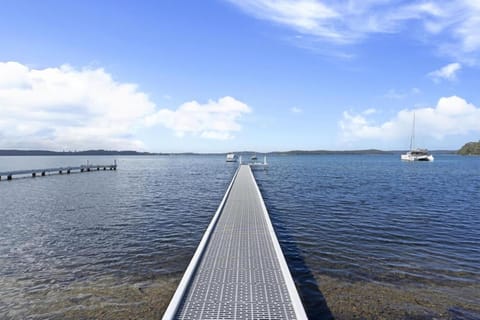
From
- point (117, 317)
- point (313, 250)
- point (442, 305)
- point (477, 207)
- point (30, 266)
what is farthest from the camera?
point (477, 207)

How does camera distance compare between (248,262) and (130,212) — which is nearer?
(248,262)

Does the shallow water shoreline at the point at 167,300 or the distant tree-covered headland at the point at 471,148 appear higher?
the distant tree-covered headland at the point at 471,148

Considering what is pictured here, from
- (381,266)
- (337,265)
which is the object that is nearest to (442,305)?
(381,266)

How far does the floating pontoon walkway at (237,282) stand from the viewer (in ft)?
15.4

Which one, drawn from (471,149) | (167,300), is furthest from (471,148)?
(167,300)

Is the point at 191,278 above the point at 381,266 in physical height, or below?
above

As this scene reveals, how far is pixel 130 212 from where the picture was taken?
14.9 m

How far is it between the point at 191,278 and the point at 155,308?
94cm

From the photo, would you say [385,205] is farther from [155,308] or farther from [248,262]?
[155,308]

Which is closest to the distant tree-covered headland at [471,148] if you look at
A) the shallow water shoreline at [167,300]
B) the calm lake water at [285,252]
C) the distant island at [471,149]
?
the distant island at [471,149]

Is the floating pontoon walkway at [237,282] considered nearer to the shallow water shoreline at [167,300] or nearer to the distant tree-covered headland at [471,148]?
the shallow water shoreline at [167,300]

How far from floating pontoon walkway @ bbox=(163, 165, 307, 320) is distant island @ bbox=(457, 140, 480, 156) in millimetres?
179818

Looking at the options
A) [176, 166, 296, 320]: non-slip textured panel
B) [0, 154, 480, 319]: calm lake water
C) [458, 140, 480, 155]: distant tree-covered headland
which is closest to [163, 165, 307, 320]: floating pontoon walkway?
[176, 166, 296, 320]: non-slip textured panel

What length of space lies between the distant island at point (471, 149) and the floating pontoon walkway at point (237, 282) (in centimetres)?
17982
